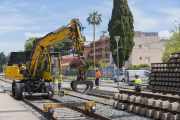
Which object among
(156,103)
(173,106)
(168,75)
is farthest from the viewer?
(168,75)

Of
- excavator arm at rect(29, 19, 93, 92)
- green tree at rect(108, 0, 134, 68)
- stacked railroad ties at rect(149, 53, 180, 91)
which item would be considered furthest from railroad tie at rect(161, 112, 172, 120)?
green tree at rect(108, 0, 134, 68)

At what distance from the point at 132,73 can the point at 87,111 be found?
68.2ft

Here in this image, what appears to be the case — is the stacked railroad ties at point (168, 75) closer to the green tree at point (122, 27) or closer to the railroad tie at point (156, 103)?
the railroad tie at point (156, 103)

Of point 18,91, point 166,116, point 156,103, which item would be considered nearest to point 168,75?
point 18,91

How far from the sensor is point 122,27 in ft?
181

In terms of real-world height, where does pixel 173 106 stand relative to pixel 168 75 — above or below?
below

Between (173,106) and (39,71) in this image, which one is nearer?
(173,106)

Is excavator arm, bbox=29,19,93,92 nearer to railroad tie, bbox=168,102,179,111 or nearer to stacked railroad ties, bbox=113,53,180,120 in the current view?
stacked railroad ties, bbox=113,53,180,120

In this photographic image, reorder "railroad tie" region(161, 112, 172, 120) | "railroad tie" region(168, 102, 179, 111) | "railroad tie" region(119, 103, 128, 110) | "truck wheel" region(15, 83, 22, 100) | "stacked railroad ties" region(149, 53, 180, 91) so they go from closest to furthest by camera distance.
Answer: "railroad tie" region(168, 102, 179, 111) < "railroad tie" region(161, 112, 172, 120) < "railroad tie" region(119, 103, 128, 110) < "truck wheel" region(15, 83, 22, 100) < "stacked railroad ties" region(149, 53, 180, 91)

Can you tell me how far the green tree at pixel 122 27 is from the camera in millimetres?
55562

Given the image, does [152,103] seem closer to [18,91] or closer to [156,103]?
[156,103]

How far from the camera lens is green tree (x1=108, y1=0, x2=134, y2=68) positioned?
55562 millimetres

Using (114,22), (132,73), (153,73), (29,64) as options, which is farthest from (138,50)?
(29,64)

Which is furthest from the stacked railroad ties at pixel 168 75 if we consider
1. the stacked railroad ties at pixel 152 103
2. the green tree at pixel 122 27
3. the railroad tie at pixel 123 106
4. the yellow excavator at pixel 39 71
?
the green tree at pixel 122 27
